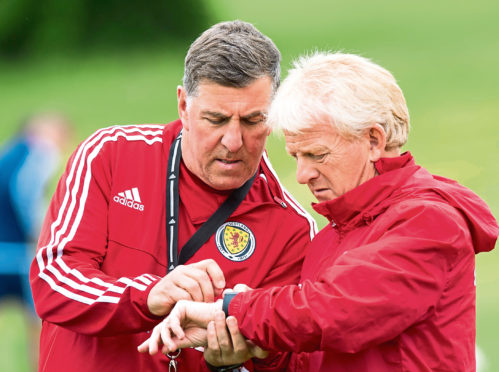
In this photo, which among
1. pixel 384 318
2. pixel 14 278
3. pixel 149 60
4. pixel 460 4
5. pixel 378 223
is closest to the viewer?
pixel 384 318

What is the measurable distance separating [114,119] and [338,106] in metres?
14.3

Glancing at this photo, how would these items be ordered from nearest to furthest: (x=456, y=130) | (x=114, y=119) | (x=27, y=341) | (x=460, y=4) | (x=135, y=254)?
(x=135, y=254)
(x=27, y=341)
(x=456, y=130)
(x=114, y=119)
(x=460, y=4)

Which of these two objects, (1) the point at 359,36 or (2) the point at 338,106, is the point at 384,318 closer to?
(2) the point at 338,106

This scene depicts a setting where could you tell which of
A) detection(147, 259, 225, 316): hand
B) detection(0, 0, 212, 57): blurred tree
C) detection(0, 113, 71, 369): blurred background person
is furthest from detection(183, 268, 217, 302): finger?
detection(0, 0, 212, 57): blurred tree

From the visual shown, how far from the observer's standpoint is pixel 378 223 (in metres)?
Result: 2.71

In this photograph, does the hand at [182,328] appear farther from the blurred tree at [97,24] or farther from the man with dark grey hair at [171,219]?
the blurred tree at [97,24]

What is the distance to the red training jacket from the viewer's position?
8.32ft

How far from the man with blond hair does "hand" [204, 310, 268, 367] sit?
0.02m

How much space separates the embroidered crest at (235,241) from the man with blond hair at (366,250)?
1.35 ft

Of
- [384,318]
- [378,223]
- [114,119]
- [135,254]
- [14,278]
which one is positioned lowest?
[114,119]

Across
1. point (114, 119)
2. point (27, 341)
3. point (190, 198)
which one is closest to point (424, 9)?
point (114, 119)

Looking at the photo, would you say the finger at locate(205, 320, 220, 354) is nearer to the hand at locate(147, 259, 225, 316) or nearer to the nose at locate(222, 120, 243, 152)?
the hand at locate(147, 259, 225, 316)

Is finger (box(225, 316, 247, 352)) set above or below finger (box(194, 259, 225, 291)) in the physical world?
below

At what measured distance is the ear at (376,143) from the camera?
279cm
